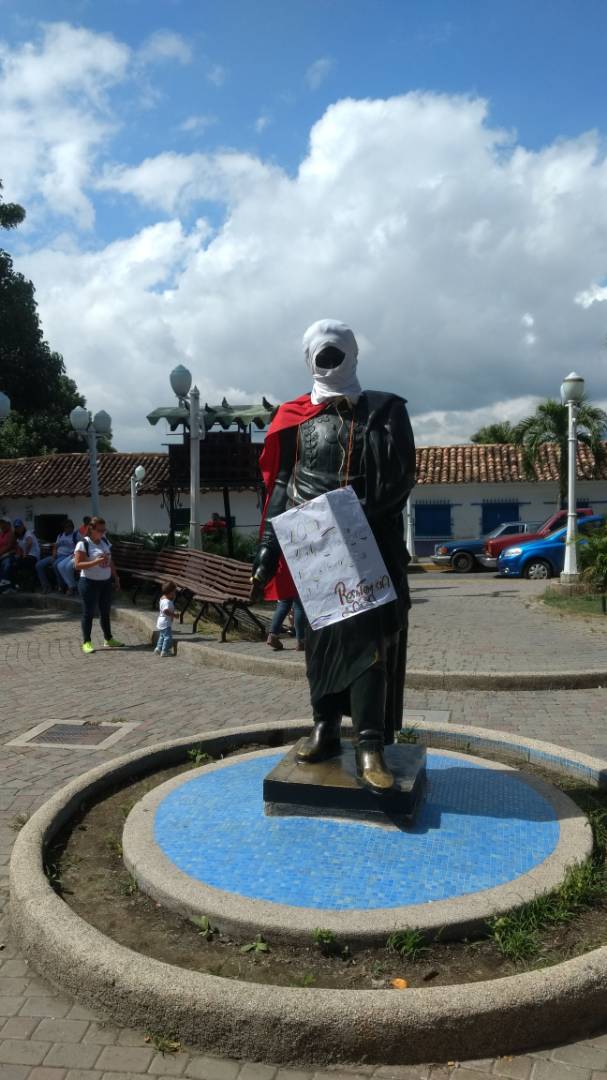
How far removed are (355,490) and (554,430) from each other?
24619 millimetres

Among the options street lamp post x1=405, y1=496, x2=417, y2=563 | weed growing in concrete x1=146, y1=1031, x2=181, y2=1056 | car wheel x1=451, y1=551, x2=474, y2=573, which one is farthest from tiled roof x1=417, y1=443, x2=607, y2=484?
weed growing in concrete x1=146, y1=1031, x2=181, y2=1056

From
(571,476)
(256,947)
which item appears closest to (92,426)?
(571,476)

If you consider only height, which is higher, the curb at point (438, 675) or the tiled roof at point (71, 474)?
the tiled roof at point (71, 474)

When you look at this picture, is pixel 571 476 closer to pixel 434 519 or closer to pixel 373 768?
pixel 373 768

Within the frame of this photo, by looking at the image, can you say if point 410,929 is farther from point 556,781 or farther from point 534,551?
point 534,551

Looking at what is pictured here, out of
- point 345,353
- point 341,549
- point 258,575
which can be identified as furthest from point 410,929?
point 345,353

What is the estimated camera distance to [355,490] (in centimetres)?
387

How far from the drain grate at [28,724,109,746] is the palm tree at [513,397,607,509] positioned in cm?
2284

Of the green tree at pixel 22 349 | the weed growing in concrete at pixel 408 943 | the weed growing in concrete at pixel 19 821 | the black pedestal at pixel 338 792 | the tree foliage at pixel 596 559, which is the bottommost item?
the weed growing in concrete at pixel 19 821

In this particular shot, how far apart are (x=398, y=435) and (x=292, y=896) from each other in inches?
80.1

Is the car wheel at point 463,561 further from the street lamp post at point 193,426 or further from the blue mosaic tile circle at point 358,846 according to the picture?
the blue mosaic tile circle at point 358,846

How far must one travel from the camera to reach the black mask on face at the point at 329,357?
3.94 m

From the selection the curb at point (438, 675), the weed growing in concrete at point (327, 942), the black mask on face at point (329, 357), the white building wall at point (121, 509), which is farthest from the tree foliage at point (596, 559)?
the white building wall at point (121, 509)

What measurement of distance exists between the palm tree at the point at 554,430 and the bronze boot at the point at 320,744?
24.1 meters
